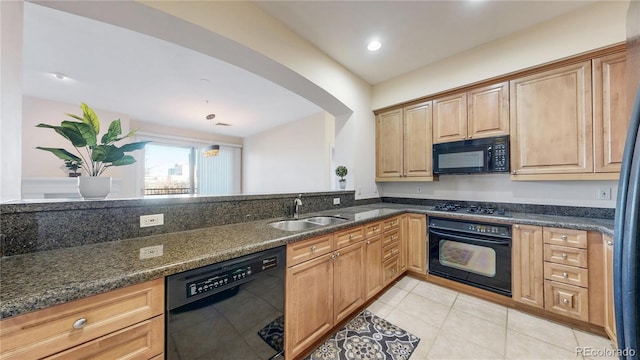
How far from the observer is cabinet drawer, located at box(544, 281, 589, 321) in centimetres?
182

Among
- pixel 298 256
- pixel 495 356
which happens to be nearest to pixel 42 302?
pixel 298 256

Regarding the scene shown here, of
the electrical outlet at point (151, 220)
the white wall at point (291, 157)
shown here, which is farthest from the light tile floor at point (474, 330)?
the white wall at point (291, 157)

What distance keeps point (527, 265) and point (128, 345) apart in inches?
113

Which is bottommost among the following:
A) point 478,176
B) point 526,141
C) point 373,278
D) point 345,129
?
point 373,278

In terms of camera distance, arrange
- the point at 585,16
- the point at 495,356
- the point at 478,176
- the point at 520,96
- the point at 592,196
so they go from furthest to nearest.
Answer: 1. the point at 478,176
2. the point at 520,96
3. the point at 592,196
4. the point at 585,16
5. the point at 495,356

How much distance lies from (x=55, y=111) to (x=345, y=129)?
533cm

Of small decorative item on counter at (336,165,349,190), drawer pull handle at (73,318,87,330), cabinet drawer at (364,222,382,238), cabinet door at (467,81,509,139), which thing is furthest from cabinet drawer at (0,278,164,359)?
cabinet door at (467,81,509,139)

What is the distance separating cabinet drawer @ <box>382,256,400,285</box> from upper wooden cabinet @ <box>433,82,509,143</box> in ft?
5.12

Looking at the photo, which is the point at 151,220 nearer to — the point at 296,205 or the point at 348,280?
the point at 296,205

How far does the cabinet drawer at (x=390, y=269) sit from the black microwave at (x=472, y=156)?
121 centimetres

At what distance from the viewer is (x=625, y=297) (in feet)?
1.10

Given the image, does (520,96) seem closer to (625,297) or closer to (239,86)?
(625,297)

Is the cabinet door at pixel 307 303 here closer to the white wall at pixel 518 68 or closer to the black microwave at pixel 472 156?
the black microwave at pixel 472 156

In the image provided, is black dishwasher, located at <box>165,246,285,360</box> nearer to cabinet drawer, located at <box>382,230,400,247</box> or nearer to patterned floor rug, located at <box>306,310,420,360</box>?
patterned floor rug, located at <box>306,310,420,360</box>
